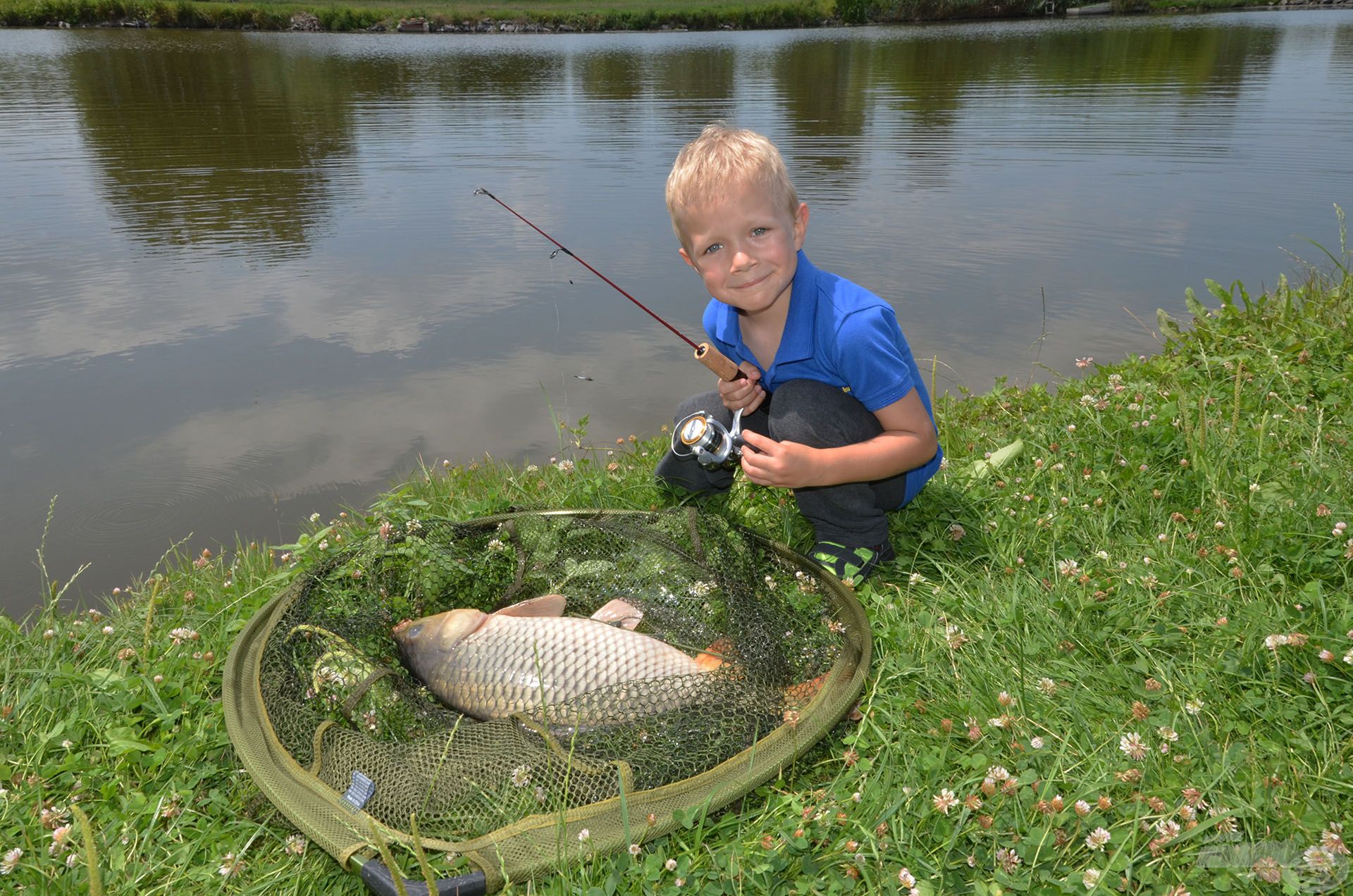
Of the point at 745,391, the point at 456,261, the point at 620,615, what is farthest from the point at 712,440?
the point at 456,261

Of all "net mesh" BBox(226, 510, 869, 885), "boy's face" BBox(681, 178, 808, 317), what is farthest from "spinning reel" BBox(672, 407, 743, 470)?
"boy's face" BBox(681, 178, 808, 317)

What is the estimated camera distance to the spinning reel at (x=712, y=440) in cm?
277

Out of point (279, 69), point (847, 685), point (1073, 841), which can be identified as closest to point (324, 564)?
point (847, 685)

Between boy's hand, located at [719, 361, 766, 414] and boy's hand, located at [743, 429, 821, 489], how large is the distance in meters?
0.34

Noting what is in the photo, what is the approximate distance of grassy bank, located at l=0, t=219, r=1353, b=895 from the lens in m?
1.82

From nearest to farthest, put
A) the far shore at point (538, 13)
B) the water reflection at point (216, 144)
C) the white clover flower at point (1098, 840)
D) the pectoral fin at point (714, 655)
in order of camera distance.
A: the white clover flower at point (1098, 840) → the pectoral fin at point (714, 655) → the water reflection at point (216, 144) → the far shore at point (538, 13)

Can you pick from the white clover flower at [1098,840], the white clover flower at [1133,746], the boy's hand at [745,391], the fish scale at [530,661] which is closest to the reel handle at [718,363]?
the boy's hand at [745,391]

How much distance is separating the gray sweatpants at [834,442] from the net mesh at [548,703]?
227mm

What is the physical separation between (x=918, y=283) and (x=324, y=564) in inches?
186

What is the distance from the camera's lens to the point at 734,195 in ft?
8.53

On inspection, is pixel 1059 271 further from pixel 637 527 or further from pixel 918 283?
pixel 637 527

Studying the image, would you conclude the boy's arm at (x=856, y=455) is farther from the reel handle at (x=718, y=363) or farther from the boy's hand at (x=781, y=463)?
the reel handle at (x=718, y=363)

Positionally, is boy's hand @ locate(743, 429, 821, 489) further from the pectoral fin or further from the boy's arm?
the pectoral fin

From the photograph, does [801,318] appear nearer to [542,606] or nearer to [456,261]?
[542,606]
